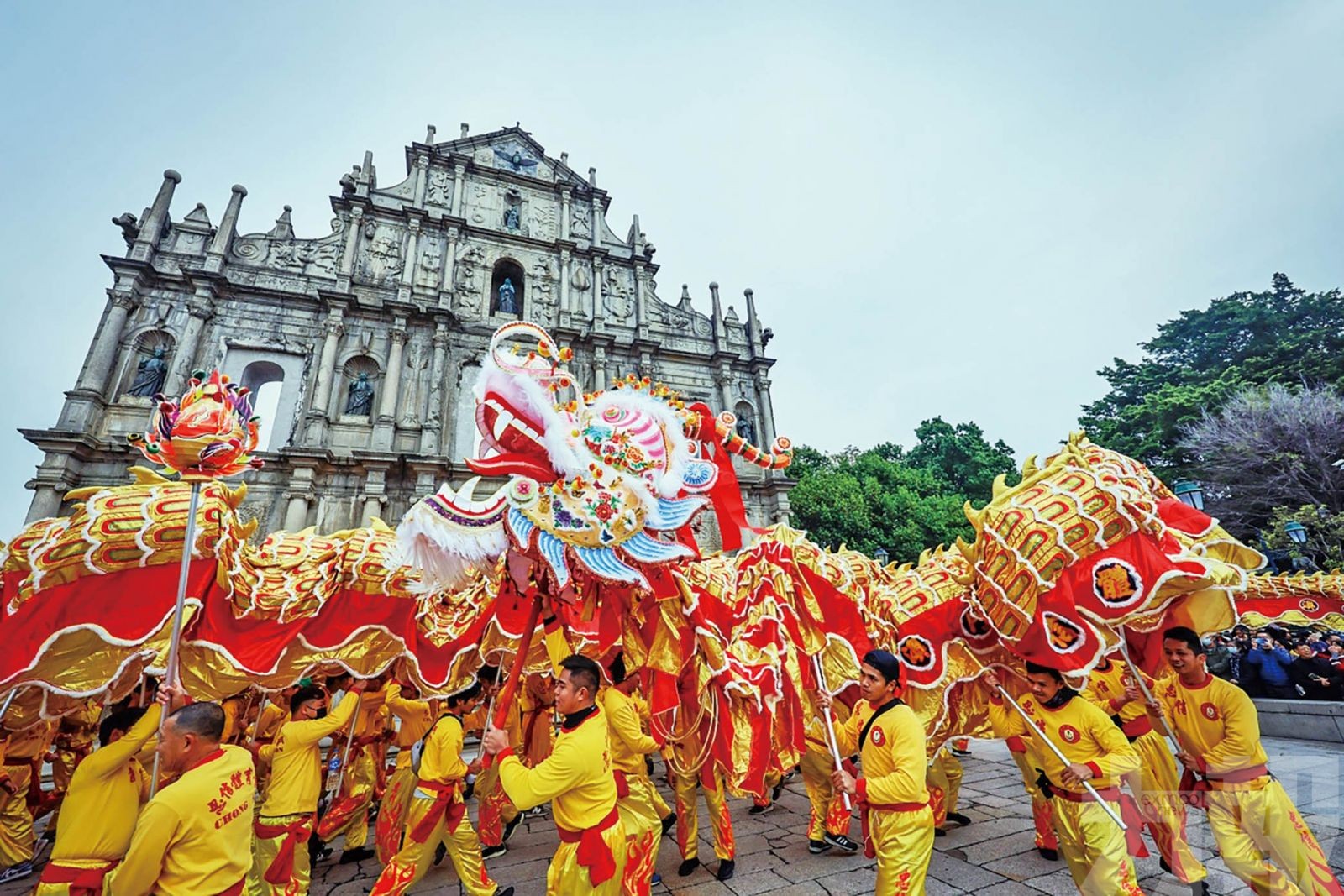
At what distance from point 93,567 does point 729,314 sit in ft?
59.2

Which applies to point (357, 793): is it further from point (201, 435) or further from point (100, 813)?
point (201, 435)

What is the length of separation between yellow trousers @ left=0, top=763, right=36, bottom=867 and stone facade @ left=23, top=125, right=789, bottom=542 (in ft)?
23.6

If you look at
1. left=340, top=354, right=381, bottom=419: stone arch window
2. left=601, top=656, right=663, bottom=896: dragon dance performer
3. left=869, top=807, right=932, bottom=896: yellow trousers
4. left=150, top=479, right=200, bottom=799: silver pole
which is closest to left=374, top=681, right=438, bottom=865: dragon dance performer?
left=601, top=656, right=663, bottom=896: dragon dance performer

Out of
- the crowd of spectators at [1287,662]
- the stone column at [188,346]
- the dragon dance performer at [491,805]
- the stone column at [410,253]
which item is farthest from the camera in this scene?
the stone column at [410,253]

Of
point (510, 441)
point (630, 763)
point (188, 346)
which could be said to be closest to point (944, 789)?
point (630, 763)

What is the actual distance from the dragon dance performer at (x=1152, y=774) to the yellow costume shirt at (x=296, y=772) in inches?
221

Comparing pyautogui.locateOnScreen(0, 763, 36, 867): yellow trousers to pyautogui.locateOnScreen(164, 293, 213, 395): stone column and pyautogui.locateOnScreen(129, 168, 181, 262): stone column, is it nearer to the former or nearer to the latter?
pyautogui.locateOnScreen(164, 293, 213, 395): stone column

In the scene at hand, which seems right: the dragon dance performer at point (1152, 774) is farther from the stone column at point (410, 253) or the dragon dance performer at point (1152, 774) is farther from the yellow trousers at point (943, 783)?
the stone column at point (410, 253)

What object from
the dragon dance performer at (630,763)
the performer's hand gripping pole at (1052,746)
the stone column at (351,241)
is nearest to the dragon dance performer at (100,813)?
the dragon dance performer at (630,763)

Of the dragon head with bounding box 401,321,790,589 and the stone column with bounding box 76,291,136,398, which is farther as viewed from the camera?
the stone column with bounding box 76,291,136,398

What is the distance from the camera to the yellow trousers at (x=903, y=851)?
113 inches

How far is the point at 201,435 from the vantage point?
322 centimetres

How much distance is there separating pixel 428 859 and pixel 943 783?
4420 millimetres

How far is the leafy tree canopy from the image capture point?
20.7 meters
